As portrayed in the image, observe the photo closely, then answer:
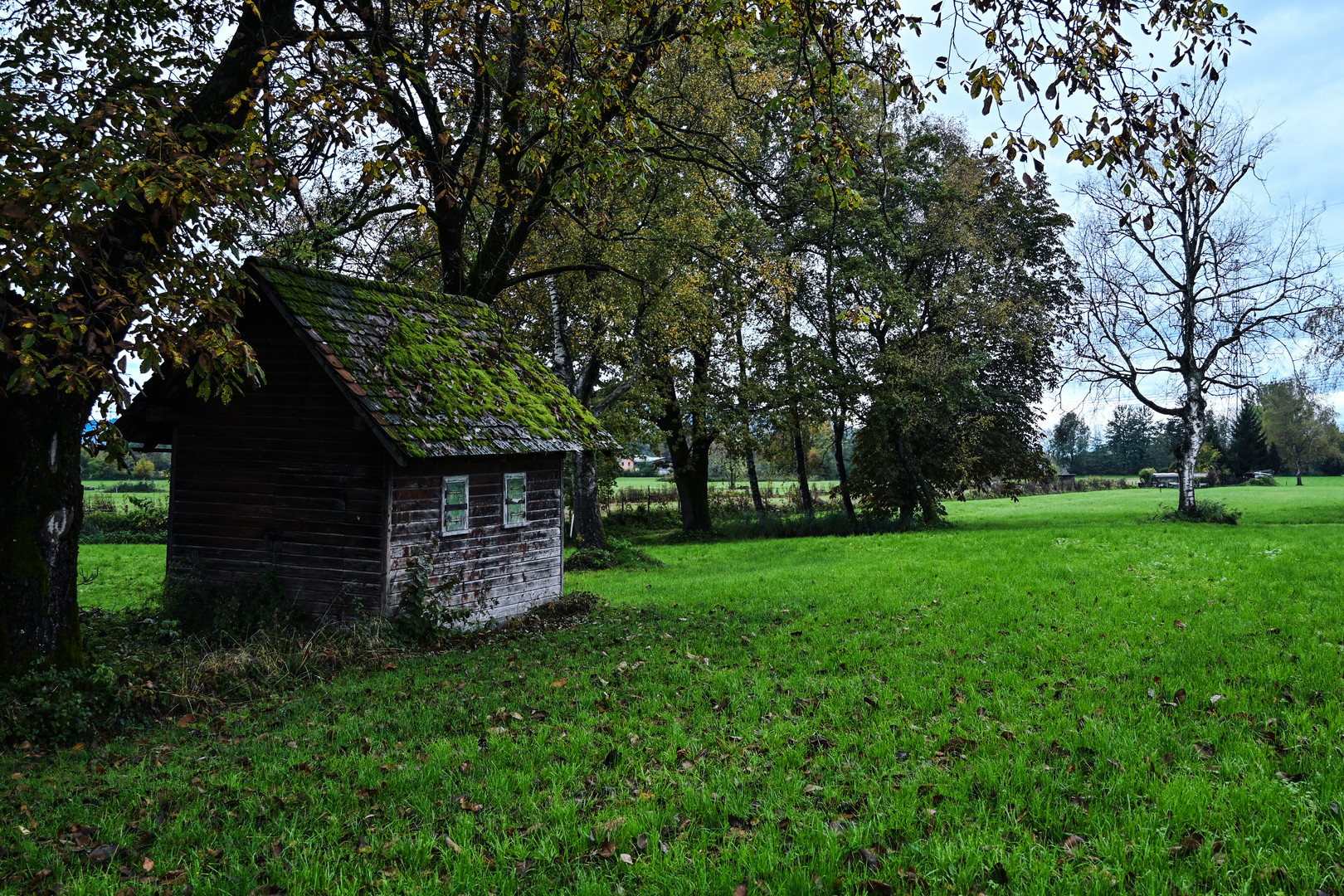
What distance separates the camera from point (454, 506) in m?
13.9

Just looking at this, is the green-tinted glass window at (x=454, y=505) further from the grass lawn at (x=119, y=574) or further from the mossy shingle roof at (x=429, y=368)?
the grass lawn at (x=119, y=574)

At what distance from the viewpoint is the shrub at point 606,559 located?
24.9 metres

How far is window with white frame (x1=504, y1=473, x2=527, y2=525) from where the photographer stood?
15195 mm

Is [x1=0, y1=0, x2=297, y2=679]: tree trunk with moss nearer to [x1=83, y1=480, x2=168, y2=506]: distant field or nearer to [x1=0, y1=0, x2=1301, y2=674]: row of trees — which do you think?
[x1=0, y1=0, x2=1301, y2=674]: row of trees

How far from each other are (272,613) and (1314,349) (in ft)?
116

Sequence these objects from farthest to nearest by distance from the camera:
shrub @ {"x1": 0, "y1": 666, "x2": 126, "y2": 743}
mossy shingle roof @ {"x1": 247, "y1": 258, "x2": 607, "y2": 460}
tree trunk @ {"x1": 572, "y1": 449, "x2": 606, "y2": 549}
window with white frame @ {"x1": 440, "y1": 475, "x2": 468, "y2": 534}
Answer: tree trunk @ {"x1": 572, "y1": 449, "x2": 606, "y2": 549}, window with white frame @ {"x1": 440, "y1": 475, "x2": 468, "y2": 534}, mossy shingle roof @ {"x1": 247, "y1": 258, "x2": 607, "y2": 460}, shrub @ {"x1": 0, "y1": 666, "x2": 126, "y2": 743}

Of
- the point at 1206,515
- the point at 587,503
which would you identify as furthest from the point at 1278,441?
the point at 587,503

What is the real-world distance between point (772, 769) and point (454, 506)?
9.09 metres

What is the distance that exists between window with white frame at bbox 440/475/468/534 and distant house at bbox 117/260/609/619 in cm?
2

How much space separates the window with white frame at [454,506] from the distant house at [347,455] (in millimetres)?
25

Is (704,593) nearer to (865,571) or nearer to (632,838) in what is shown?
(865,571)

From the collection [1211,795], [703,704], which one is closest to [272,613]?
[703,704]

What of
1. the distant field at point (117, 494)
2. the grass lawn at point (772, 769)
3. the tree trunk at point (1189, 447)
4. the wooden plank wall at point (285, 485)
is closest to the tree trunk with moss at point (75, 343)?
the grass lawn at point (772, 769)

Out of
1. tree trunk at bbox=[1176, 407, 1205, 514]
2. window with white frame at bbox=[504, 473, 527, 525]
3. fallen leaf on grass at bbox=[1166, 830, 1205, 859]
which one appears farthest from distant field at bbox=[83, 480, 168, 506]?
tree trunk at bbox=[1176, 407, 1205, 514]
